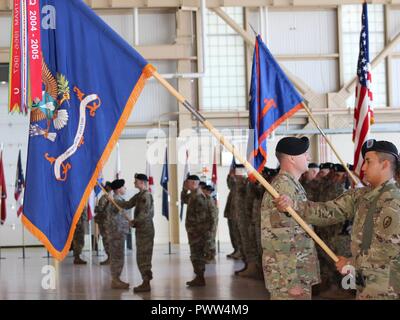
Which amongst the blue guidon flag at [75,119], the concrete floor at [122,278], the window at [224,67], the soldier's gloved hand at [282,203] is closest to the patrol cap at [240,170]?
the concrete floor at [122,278]

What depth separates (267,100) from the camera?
26.3 feet


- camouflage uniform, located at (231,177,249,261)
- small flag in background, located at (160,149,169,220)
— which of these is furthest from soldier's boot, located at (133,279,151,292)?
small flag in background, located at (160,149,169,220)

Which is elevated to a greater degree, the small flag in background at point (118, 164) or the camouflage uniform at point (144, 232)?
the small flag in background at point (118, 164)

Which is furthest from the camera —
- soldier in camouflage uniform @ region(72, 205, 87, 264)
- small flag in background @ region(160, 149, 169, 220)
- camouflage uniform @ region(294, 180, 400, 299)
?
small flag in background @ region(160, 149, 169, 220)

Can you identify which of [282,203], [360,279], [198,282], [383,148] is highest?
[383,148]

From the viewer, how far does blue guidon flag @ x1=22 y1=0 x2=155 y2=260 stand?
171 inches

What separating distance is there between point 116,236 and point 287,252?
247 inches

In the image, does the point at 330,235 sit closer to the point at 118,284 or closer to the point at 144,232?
the point at 144,232

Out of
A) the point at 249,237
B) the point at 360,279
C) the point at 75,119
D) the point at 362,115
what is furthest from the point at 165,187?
the point at 360,279

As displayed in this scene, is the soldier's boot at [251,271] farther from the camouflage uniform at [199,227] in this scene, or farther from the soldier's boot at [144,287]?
the soldier's boot at [144,287]

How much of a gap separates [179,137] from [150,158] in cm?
101

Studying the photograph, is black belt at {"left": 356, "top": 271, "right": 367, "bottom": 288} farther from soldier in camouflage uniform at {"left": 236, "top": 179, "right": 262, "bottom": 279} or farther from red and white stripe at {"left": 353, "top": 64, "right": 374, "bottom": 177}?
soldier in camouflage uniform at {"left": 236, "top": 179, "right": 262, "bottom": 279}

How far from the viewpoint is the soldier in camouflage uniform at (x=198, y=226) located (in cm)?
1054
